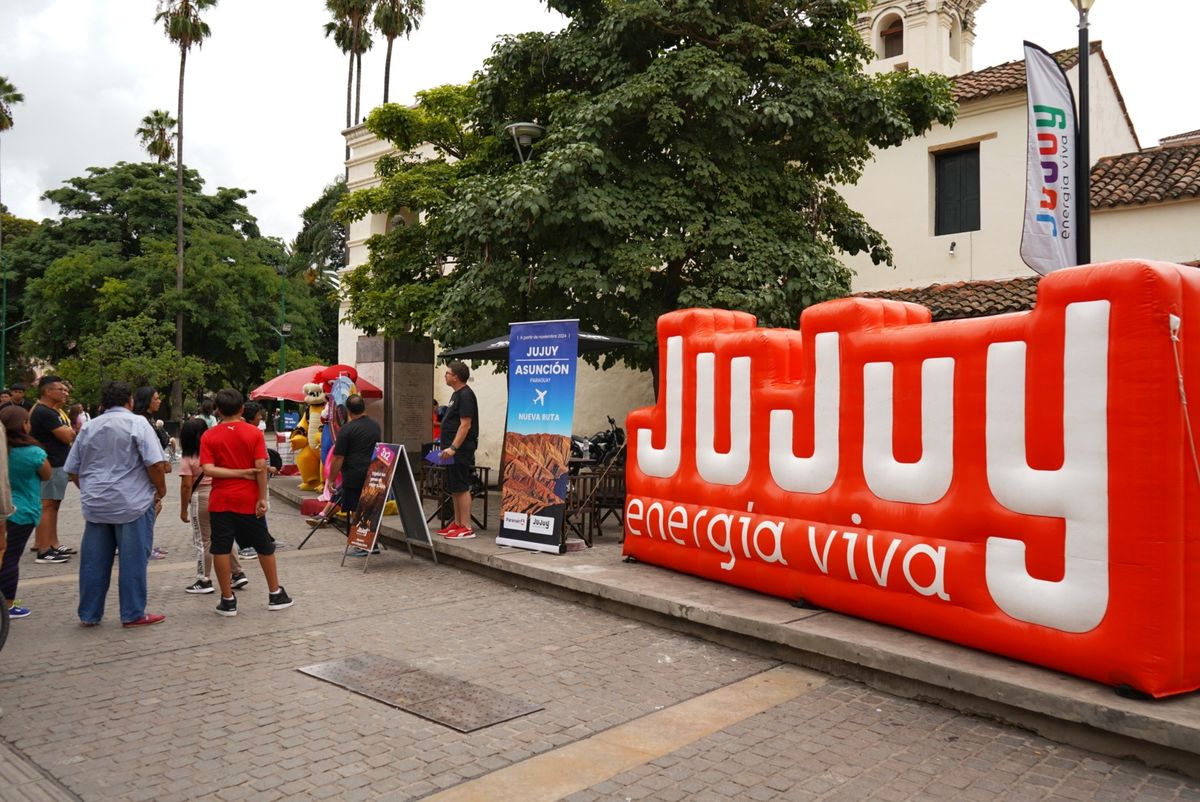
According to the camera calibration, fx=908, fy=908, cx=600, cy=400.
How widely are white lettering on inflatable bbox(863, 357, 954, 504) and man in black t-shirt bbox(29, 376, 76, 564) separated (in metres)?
7.31

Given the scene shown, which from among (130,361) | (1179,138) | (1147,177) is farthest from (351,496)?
(130,361)

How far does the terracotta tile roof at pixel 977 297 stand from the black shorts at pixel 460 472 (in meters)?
7.10

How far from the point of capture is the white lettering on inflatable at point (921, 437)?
19.2 feet

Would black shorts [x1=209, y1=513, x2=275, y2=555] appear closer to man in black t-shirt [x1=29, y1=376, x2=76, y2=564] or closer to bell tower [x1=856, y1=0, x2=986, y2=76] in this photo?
man in black t-shirt [x1=29, y1=376, x2=76, y2=564]

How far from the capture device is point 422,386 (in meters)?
17.4

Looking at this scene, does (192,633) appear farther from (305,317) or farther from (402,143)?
(305,317)

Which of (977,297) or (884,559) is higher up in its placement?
(977,297)

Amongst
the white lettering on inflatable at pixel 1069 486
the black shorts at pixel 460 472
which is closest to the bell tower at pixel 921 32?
the black shorts at pixel 460 472

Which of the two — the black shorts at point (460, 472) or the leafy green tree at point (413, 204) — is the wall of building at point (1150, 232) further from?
the black shorts at point (460, 472)

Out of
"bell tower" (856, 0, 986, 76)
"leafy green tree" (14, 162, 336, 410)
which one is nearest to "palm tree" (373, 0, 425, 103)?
"leafy green tree" (14, 162, 336, 410)

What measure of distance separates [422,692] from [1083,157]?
7.53m

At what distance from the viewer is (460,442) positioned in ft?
32.7

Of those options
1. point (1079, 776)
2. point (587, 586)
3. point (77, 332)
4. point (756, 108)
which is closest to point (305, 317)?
point (77, 332)

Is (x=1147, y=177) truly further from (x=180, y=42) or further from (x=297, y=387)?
(x=180, y=42)
